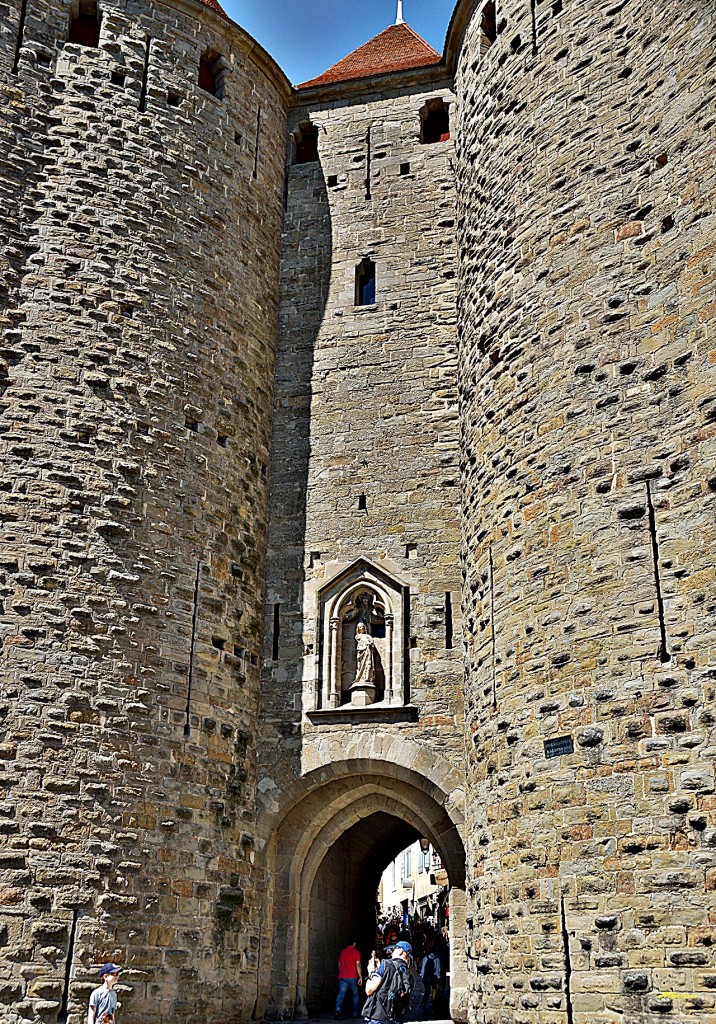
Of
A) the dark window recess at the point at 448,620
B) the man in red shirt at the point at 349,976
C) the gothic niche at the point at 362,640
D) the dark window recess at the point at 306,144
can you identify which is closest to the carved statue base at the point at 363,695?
the gothic niche at the point at 362,640

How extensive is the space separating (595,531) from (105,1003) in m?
4.37

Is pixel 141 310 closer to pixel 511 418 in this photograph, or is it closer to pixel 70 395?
pixel 70 395

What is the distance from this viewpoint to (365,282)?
11688 mm

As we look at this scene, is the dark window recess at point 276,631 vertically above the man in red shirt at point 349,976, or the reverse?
the dark window recess at point 276,631

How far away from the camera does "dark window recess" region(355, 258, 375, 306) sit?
11.5m

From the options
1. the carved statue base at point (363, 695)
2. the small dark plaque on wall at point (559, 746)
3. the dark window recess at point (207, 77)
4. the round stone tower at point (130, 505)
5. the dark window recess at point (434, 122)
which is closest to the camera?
the small dark plaque on wall at point (559, 746)

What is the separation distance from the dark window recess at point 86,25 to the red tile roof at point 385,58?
2.77 m

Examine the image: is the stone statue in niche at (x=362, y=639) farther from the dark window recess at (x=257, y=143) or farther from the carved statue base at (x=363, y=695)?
the dark window recess at (x=257, y=143)

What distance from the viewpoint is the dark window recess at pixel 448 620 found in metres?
9.61

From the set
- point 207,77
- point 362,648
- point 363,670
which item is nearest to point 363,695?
point 363,670

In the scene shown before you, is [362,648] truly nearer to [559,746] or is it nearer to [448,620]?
[448,620]

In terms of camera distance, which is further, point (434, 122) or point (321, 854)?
point (434, 122)

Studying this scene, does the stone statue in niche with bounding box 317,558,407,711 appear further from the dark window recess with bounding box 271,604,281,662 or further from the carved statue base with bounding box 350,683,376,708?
the dark window recess with bounding box 271,604,281,662

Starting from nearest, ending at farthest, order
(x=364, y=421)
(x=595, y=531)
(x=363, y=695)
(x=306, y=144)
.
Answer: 1. (x=595, y=531)
2. (x=363, y=695)
3. (x=364, y=421)
4. (x=306, y=144)
